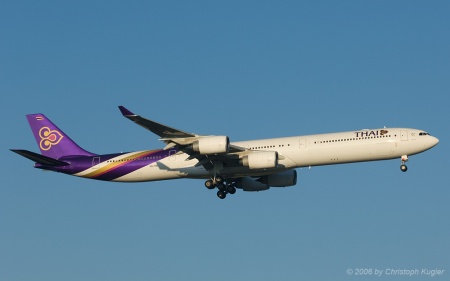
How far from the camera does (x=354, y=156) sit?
6625cm

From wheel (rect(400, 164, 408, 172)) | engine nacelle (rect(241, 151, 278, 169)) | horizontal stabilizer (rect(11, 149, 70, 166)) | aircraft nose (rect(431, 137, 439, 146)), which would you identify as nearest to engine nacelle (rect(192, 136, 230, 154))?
engine nacelle (rect(241, 151, 278, 169))

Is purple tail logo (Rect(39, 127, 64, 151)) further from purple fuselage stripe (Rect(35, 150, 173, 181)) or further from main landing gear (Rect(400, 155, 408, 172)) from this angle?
main landing gear (Rect(400, 155, 408, 172))

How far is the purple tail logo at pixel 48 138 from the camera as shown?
76.0 metres

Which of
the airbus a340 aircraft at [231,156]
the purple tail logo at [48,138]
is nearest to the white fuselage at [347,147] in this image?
the airbus a340 aircraft at [231,156]

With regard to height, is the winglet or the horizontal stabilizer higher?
the winglet

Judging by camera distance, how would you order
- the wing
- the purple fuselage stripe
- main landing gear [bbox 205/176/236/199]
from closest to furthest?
the wing
main landing gear [bbox 205/176/236/199]
the purple fuselage stripe

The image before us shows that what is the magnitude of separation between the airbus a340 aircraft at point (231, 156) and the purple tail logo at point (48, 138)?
311 cm

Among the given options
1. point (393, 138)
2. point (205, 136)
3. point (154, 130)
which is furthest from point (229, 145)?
point (393, 138)

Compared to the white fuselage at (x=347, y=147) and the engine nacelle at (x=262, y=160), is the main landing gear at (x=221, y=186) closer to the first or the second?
the white fuselage at (x=347, y=147)

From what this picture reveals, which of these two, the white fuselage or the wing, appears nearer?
the wing

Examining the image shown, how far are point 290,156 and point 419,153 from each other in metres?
9.94

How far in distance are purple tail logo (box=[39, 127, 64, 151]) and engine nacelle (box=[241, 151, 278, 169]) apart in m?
18.7

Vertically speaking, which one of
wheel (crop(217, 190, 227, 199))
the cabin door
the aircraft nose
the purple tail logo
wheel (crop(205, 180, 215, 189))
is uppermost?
the purple tail logo

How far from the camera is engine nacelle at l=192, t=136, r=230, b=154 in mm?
64688
